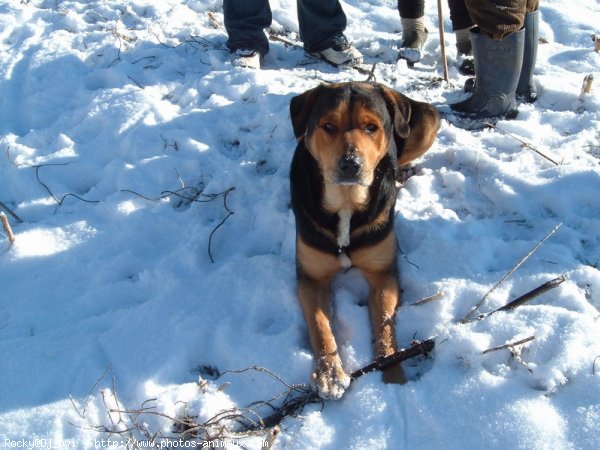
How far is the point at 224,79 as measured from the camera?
4512mm

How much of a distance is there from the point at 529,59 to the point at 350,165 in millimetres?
2260

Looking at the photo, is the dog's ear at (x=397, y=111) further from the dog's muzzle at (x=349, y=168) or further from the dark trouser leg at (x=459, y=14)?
the dark trouser leg at (x=459, y=14)

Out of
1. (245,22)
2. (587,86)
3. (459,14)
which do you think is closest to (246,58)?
(245,22)

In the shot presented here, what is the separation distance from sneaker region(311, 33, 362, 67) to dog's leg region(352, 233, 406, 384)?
238 centimetres

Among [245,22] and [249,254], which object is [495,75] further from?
[245,22]

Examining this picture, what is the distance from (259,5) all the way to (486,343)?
3.71 meters

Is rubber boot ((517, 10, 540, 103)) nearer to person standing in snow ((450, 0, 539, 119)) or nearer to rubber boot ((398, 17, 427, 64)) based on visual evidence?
person standing in snow ((450, 0, 539, 119))

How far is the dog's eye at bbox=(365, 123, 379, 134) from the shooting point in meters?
2.65

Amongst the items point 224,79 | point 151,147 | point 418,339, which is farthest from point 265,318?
point 224,79

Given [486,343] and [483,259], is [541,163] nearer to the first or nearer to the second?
[483,259]

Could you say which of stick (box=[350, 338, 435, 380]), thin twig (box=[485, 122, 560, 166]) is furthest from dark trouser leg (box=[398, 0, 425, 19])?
stick (box=[350, 338, 435, 380])

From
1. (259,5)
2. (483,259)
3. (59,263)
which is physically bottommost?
(59,263)

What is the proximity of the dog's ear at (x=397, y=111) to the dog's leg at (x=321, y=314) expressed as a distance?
31.8 inches

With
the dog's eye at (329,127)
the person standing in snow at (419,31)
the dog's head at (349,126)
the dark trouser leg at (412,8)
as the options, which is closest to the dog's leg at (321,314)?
the dog's head at (349,126)
